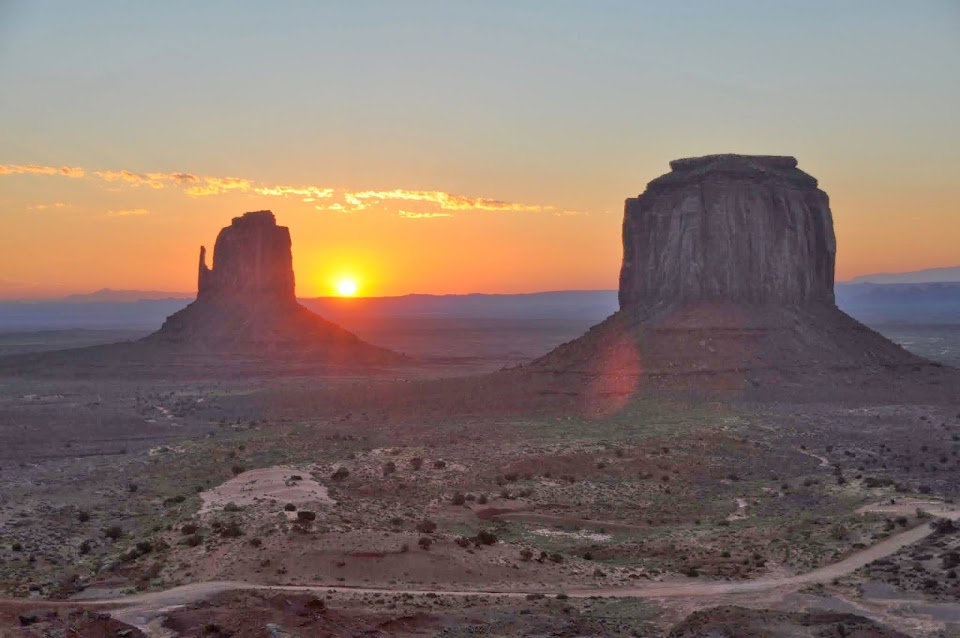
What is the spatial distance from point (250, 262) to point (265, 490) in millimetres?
83075

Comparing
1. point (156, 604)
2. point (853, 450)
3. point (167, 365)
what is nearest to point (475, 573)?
point (156, 604)

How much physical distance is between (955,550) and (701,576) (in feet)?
23.9

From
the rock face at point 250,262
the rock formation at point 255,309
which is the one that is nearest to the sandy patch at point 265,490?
the rock formation at point 255,309

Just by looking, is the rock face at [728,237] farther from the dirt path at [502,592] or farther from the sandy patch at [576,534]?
the dirt path at [502,592]

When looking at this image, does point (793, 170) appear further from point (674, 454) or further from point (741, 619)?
point (741, 619)

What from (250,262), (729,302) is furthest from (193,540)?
(250,262)

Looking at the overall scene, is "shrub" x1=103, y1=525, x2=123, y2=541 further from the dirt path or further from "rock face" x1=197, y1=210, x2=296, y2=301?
"rock face" x1=197, y1=210, x2=296, y2=301

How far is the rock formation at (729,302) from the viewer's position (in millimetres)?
66688

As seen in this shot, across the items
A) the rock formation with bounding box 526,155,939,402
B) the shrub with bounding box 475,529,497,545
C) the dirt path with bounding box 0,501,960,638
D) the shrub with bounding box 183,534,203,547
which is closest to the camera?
the dirt path with bounding box 0,501,960,638

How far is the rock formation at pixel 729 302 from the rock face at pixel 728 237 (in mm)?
82

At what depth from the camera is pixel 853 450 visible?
4938cm

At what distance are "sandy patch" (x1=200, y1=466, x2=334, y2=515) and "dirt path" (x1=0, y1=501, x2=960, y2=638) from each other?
8.58 meters

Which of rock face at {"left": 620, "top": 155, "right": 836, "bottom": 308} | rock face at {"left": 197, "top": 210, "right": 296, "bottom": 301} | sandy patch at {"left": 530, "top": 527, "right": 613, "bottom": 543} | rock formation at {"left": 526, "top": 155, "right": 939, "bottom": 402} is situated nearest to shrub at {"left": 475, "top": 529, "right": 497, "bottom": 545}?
sandy patch at {"left": 530, "top": 527, "right": 613, "bottom": 543}

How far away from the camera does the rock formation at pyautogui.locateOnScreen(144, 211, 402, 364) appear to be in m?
110
